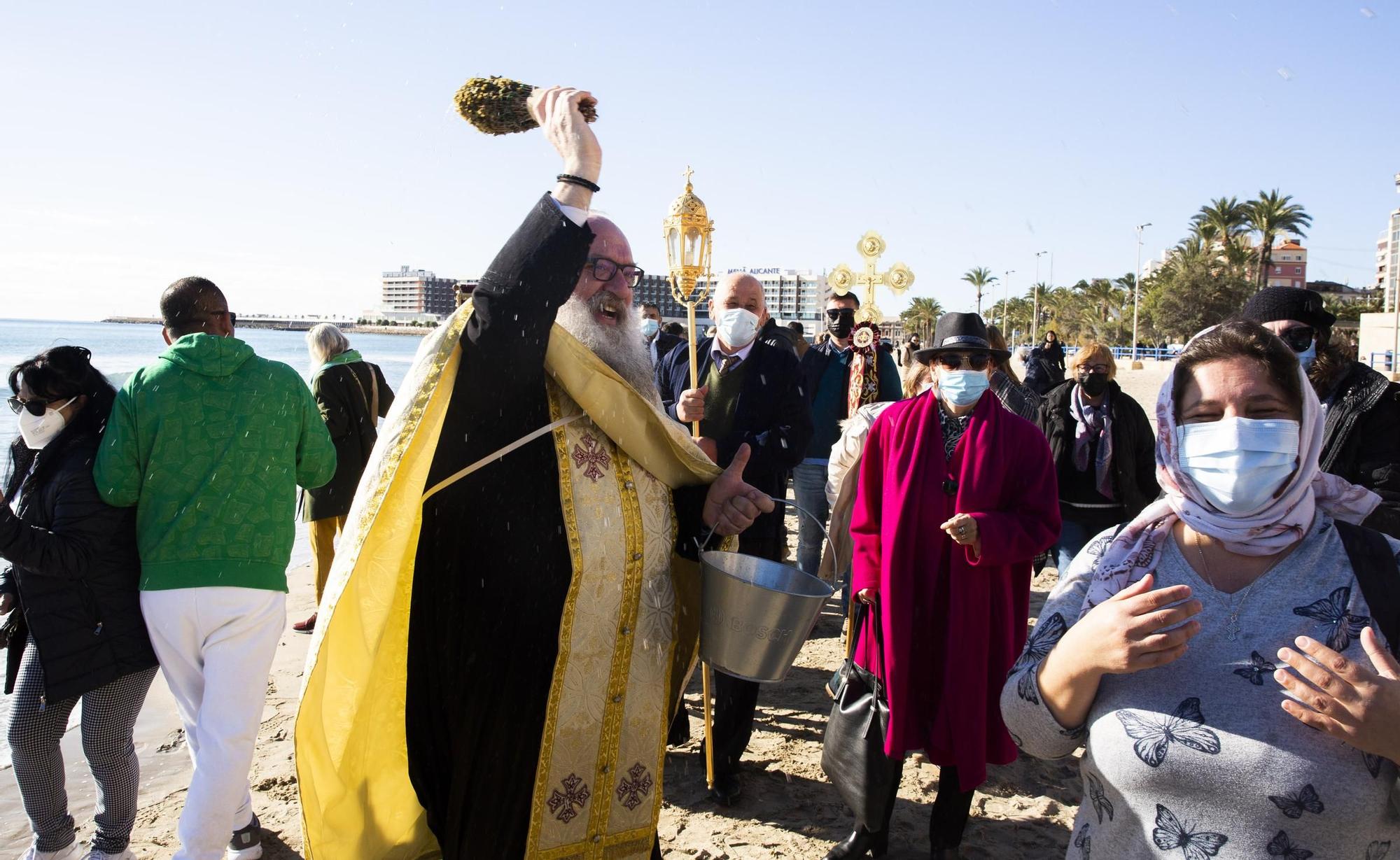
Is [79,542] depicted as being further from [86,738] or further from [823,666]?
[823,666]

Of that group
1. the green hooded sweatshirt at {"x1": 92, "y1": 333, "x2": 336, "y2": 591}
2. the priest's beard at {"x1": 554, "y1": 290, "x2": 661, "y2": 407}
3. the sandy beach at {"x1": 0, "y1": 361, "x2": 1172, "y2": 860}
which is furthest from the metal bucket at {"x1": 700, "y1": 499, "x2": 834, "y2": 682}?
the green hooded sweatshirt at {"x1": 92, "y1": 333, "x2": 336, "y2": 591}

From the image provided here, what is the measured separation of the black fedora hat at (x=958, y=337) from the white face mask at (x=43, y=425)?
3.20 metres

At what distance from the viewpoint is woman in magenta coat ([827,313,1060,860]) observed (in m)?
3.39

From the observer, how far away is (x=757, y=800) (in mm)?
4102

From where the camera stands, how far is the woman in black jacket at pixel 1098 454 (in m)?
5.50

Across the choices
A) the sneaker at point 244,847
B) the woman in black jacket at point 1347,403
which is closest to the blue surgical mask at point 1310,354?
the woman in black jacket at point 1347,403

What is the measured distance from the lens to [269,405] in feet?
11.0

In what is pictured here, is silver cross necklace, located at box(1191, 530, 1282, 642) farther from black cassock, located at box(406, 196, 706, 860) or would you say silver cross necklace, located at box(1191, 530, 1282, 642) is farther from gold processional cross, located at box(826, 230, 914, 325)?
gold processional cross, located at box(826, 230, 914, 325)

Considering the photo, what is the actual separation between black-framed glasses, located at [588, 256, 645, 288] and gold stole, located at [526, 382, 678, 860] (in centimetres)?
41

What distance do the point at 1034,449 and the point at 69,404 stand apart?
353 cm

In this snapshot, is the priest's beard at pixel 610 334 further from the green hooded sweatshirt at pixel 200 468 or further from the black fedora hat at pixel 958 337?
the black fedora hat at pixel 958 337

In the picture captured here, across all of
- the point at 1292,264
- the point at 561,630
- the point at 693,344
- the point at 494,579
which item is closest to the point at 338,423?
the point at 693,344

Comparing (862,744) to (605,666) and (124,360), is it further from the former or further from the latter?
(124,360)

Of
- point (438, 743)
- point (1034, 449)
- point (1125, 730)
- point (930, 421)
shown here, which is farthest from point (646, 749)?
point (1034, 449)
